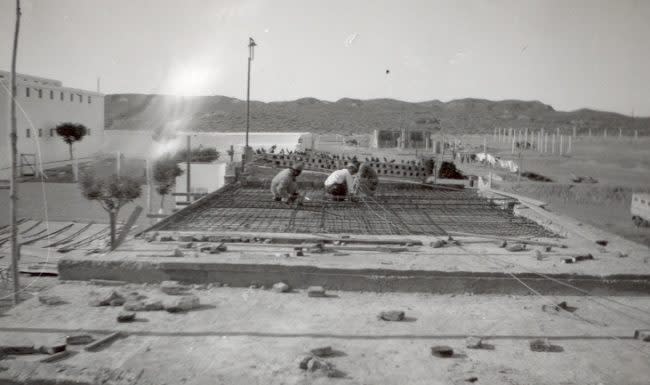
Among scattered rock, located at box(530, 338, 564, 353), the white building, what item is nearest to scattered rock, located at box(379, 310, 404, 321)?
scattered rock, located at box(530, 338, 564, 353)

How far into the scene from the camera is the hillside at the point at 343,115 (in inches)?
2434

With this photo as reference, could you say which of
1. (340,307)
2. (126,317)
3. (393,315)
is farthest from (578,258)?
(126,317)

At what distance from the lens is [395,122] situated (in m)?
66.0

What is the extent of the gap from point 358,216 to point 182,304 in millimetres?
4835

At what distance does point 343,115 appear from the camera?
233ft

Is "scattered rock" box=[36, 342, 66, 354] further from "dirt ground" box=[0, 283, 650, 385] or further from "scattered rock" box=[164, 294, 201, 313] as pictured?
"scattered rock" box=[164, 294, 201, 313]

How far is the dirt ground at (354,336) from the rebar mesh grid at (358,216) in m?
2.65

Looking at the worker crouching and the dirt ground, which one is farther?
the worker crouching

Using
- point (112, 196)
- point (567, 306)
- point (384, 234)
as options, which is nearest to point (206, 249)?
point (384, 234)

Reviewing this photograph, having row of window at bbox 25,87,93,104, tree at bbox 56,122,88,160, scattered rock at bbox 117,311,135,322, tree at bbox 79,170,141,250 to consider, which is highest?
row of window at bbox 25,87,93,104

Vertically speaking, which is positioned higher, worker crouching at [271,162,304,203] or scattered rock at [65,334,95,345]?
worker crouching at [271,162,304,203]

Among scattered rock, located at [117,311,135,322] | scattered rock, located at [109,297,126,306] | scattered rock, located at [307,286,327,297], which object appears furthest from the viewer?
scattered rock, located at [307,286,327,297]

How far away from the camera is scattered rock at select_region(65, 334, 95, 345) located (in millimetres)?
4043

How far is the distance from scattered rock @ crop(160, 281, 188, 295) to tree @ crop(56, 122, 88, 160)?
1091 inches
